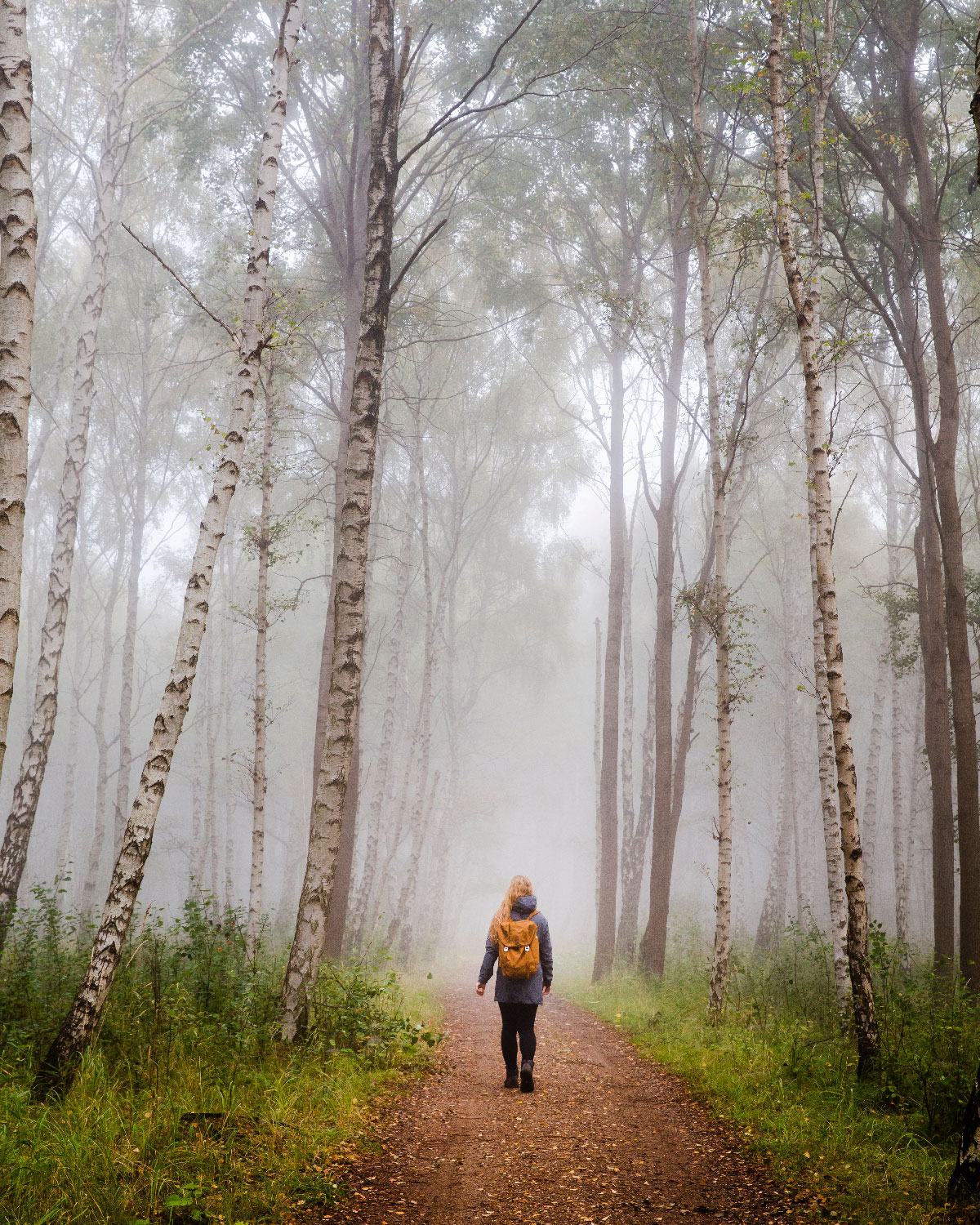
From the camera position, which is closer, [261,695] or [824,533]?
[824,533]

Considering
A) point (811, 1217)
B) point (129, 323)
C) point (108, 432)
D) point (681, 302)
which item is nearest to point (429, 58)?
point (681, 302)

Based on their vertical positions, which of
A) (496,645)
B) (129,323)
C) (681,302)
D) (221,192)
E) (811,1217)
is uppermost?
(129,323)

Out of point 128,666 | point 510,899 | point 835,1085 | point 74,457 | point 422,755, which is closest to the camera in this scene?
point 835,1085

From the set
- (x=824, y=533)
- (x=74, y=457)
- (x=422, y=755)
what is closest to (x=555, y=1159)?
(x=824, y=533)

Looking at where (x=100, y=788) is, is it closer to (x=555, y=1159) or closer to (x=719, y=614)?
(x=719, y=614)

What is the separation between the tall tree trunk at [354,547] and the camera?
217 inches

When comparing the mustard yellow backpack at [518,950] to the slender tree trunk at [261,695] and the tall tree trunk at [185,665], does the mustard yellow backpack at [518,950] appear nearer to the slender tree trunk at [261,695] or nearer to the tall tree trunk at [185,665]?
the tall tree trunk at [185,665]

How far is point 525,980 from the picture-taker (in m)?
5.86

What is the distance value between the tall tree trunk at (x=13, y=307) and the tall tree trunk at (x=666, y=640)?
28.8 ft

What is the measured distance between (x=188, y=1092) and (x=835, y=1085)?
4392 millimetres

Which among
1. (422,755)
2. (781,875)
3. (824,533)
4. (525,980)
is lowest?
(781,875)

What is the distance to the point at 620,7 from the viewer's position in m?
11.6

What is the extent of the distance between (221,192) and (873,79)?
10471 millimetres

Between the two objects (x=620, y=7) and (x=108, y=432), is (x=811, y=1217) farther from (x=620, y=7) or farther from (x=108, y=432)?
(x=108, y=432)
